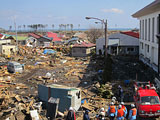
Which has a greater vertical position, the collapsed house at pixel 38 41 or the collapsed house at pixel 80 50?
the collapsed house at pixel 38 41

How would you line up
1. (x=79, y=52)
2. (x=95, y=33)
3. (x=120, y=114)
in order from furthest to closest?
(x=95, y=33), (x=79, y=52), (x=120, y=114)

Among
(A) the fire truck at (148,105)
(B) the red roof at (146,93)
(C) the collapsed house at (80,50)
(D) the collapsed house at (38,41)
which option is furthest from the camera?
(D) the collapsed house at (38,41)

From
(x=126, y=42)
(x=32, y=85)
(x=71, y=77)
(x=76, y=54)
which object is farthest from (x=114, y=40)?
(x=32, y=85)

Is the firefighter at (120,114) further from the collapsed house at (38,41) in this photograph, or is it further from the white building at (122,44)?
the collapsed house at (38,41)

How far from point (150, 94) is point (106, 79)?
24.7ft

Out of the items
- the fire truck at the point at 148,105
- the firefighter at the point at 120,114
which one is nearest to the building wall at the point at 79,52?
the fire truck at the point at 148,105

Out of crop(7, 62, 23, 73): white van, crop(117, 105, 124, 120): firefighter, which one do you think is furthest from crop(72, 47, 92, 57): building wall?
crop(117, 105, 124, 120): firefighter

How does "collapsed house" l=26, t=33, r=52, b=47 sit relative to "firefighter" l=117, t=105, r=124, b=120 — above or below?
above

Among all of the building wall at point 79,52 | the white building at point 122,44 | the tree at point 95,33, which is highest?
the tree at point 95,33

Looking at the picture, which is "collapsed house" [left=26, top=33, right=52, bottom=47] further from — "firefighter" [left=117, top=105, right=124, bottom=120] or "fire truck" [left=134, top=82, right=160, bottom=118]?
"firefighter" [left=117, top=105, right=124, bottom=120]

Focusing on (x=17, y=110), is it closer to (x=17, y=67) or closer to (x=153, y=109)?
(x=153, y=109)

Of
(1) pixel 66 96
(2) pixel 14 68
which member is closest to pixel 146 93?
(1) pixel 66 96

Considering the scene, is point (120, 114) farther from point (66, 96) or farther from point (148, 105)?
point (66, 96)

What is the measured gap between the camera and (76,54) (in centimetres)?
4109
